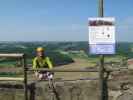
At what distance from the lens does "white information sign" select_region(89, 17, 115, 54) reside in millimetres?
7207

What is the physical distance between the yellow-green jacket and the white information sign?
6.61ft

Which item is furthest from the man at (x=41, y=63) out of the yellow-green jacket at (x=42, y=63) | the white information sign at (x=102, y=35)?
the white information sign at (x=102, y=35)

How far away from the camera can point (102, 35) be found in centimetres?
724

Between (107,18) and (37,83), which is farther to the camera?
(37,83)

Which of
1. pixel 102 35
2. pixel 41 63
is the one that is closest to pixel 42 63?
pixel 41 63

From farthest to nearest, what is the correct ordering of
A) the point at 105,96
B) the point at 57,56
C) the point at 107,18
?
the point at 57,56, the point at 105,96, the point at 107,18

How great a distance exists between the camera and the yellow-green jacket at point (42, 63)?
905cm

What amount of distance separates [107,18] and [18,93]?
9.54ft

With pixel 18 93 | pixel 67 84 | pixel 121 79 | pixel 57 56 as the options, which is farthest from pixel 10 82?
pixel 57 56

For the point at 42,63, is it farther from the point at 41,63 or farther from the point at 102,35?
the point at 102,35

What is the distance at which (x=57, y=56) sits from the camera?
2544 inches

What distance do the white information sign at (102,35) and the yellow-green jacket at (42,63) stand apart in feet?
6.61

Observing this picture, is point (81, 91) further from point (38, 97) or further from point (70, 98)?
point (38, 97)

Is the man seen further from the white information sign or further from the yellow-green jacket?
the white information sign
